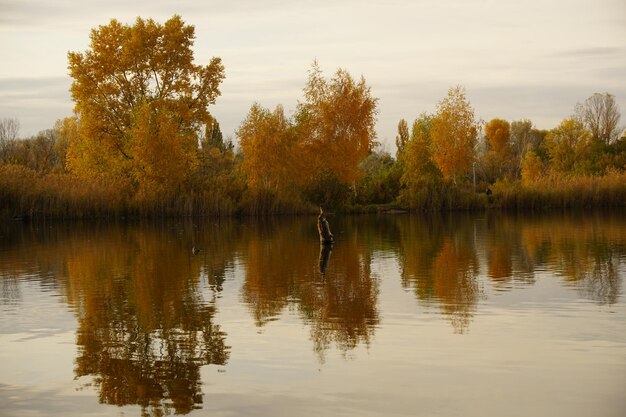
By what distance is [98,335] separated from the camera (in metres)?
12.8

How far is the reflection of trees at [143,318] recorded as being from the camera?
9.94 meters

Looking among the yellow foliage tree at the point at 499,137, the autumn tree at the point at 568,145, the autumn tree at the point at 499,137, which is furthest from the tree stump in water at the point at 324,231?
the autumn tree at the point at 499,137

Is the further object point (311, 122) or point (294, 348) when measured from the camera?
point (311, 122)

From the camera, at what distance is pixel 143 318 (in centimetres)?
1403

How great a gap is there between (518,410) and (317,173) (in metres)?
48.5

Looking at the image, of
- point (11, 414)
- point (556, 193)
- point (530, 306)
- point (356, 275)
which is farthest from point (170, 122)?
point (11, 414)

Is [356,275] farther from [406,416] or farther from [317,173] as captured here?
[317,173]

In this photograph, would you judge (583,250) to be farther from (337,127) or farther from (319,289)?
(337,127)

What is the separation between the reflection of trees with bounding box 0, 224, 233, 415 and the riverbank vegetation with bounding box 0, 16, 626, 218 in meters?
21.4

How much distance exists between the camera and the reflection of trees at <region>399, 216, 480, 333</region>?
15.1m

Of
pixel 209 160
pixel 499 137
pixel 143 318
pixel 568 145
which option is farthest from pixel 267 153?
pixel 499 137

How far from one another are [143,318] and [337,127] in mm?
44785

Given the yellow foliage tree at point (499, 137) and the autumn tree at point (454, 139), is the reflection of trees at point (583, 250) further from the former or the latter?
the yellow foliage tree at point (499, 137)

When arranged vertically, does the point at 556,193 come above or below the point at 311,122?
below
